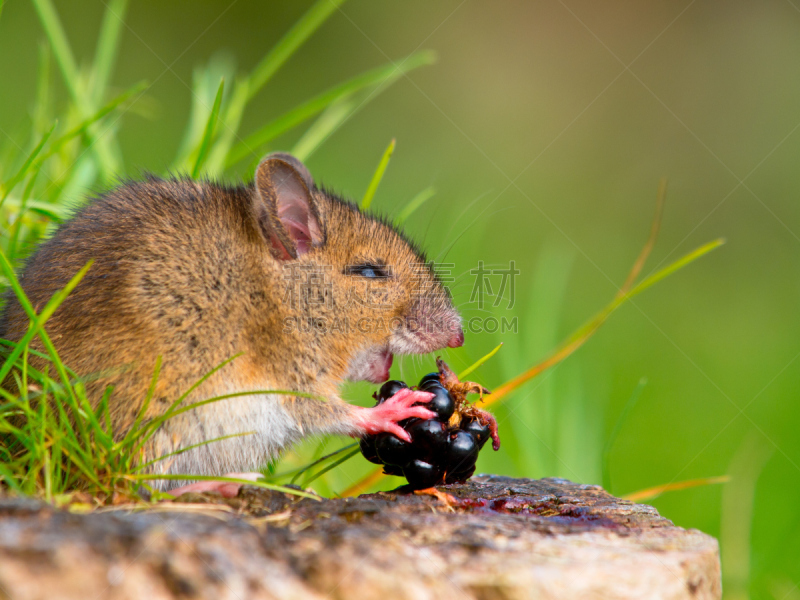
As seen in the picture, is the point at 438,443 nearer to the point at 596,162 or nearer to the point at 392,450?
the point at 392,450

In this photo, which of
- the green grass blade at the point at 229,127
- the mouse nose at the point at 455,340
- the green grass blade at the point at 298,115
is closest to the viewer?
the mouse nose at the point at 455,340

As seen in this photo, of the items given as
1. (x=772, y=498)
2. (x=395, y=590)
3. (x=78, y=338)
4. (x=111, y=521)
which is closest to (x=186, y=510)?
(x=111, y=521)

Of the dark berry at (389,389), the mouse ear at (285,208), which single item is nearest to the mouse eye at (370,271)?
the mouse ear at (285,208)

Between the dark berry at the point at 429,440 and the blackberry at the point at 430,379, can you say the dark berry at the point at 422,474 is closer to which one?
the dark berry at the point at 429,440

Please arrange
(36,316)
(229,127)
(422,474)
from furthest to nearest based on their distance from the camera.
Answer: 1. (229,127)
2. (422,474)
3. (36,316)

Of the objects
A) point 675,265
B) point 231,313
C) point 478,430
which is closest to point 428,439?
point 478,430

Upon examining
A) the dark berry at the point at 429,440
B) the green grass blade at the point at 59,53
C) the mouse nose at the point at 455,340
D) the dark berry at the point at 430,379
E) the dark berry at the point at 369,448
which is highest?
the green grass blade at the point at 59,53
